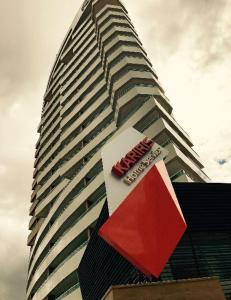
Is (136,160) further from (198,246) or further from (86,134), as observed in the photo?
(86,134)

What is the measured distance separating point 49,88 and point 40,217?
26748mm

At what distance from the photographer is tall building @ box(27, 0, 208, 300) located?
3366cm

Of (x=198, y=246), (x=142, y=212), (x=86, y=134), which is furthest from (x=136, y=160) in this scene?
(x=86, y=134)

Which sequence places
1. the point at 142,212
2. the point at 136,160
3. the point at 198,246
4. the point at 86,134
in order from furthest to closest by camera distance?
the point at 86,134 < the point at 198,246 < the point at 136,160 < the point at 142,212

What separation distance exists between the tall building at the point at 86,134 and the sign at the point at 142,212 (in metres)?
14.4

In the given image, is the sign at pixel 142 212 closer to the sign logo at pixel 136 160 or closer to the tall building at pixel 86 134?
the sign logo at pixel 136 160

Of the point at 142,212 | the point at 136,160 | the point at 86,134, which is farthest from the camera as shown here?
the point at 86,134

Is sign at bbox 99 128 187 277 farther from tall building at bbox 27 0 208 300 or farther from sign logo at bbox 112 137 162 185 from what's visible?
tall building at bbox 27 0 208 300

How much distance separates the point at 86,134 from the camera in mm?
43656

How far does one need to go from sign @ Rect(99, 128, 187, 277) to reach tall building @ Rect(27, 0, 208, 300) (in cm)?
1441

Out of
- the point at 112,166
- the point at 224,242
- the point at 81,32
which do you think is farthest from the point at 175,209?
the point at 81,32

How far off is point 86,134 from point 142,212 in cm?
3260

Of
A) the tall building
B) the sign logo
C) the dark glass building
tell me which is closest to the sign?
the sign logo

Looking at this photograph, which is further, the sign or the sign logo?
the sign logo
